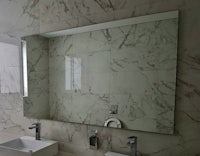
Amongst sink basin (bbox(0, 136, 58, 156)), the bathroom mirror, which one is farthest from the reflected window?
sink basin (bbox(0, 136, 58, 156))

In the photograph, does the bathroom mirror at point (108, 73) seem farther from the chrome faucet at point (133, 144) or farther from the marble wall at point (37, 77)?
the chrome faucet at point (133, 144)

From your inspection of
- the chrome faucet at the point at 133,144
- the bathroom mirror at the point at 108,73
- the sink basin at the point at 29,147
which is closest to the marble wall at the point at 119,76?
the bathroom mirror at the point at 108,73

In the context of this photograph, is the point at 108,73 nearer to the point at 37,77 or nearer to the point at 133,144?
the point at 133,144

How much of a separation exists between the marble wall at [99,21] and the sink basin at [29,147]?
9 centimetres

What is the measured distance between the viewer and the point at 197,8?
44.0 inches

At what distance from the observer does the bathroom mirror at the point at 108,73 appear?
124cm

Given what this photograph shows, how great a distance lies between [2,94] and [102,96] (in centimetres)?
148

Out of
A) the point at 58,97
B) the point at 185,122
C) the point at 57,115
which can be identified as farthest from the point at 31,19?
the point at 185,122

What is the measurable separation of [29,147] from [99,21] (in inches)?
58.5

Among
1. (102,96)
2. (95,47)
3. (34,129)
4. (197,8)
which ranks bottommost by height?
(34,129)

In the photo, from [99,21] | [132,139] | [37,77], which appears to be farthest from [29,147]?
[99,21]

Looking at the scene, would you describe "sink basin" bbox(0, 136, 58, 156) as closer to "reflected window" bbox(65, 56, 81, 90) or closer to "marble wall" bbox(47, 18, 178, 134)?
"marble wall" bbox(47, 18, 178, 134)

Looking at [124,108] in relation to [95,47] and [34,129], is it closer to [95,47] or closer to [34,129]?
[95,47]

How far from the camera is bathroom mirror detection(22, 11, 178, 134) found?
48.9 inches
